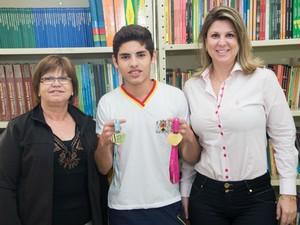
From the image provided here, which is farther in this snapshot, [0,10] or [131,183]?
[0,10]

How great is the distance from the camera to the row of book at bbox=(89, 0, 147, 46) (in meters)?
1.71

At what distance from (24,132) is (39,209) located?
32cm

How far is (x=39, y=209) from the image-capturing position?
1352 millimetres

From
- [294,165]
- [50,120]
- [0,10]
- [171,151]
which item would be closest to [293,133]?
[294,165]

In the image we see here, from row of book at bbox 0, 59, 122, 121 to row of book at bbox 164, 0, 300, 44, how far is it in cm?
40

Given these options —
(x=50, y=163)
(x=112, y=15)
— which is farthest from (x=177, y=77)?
(x=50, y=163)

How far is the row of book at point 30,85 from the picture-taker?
5.86 feet

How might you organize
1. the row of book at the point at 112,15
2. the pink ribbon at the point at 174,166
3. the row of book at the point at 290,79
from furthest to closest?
the row of book at the point at 290,79, the row of book at the point at 112,15, the pink ribbon at the point at 174,166

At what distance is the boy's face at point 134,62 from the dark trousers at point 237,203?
1.71 feet

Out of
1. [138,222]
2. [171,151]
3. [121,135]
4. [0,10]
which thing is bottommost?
[138,222]

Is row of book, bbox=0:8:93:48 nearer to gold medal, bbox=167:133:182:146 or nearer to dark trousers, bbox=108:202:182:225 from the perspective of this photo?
gold medal, bbox=167:133:182:146

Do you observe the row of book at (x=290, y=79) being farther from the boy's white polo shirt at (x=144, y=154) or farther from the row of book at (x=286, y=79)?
the boy's white polo shirt at (x=144, y=154)

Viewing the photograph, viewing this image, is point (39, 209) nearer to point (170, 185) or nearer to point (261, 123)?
point (170, 185)

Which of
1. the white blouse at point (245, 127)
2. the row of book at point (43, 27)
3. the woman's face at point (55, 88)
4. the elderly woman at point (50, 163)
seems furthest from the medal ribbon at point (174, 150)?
Result: the row of book at point (43, 27)
